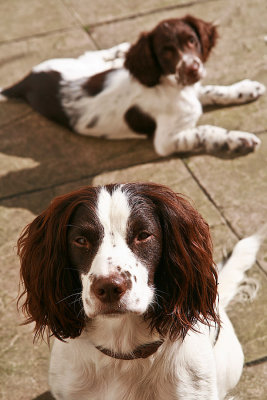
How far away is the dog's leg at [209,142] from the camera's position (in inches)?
187

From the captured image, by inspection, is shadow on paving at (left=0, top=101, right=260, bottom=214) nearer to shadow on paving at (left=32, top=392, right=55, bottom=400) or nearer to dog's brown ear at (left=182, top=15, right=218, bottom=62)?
dog's brown ear at (left=182, top=15, right=218, bottom=62)

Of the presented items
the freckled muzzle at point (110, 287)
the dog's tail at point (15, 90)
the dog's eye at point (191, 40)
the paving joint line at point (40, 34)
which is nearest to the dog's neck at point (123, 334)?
the freckled muzzle at point (110, 287)

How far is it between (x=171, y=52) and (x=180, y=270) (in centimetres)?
250

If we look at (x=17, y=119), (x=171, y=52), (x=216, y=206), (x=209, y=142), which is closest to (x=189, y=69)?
(x=171, y=52)

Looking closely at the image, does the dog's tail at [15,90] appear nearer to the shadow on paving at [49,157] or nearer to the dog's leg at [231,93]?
the shadow on paving at [49,157]

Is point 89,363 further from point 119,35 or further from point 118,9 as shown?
point 118,9

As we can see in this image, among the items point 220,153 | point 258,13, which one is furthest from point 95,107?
point 258,13

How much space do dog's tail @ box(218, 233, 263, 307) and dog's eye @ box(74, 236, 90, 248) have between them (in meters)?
1.16

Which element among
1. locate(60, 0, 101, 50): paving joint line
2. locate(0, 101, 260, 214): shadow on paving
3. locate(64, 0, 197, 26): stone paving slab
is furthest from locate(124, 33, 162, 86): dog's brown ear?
locate(64, 0, 197, 26): stone paving slab

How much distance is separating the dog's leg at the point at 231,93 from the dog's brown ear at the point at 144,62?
604mm

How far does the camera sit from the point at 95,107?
5020 millimetres

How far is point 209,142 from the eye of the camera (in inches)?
189

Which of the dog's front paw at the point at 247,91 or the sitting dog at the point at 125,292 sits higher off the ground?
the sitting dog at the point at 125,292

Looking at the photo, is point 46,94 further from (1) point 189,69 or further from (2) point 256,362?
(2) point 256,362
